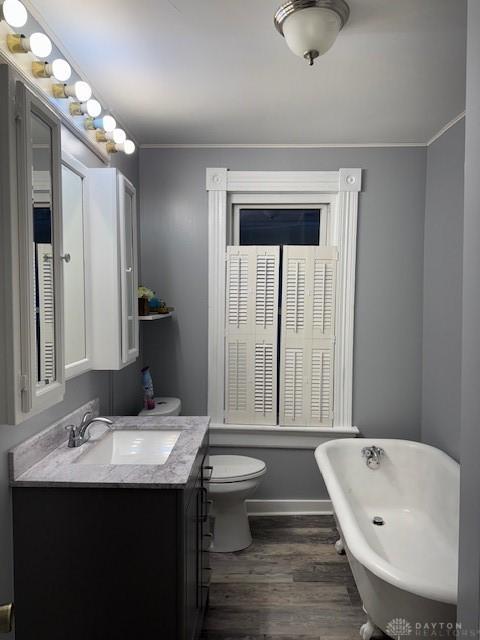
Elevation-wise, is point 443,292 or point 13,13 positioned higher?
point 13,13

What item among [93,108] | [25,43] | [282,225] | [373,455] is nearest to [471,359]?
[25,43]

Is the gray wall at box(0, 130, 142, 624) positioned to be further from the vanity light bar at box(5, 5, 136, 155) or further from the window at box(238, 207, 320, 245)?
the window at box(238, 207, 320, 245)

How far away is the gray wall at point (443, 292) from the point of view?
2.41 m

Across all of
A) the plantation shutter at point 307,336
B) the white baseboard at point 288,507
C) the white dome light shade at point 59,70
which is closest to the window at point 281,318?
the plantation shutter at point 307,336

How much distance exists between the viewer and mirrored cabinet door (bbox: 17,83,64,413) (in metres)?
1.14

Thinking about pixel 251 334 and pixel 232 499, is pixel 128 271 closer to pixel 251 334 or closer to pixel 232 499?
pixel 251 334

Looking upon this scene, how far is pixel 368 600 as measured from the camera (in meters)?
1.80

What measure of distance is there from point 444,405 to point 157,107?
2239 mm

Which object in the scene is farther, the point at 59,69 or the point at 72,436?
the point at 72,436

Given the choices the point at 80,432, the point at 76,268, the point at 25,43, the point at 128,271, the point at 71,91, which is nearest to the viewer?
the point at 25,43

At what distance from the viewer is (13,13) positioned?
1.20 meters

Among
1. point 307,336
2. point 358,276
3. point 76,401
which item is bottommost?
point 76,401

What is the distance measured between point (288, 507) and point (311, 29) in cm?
262

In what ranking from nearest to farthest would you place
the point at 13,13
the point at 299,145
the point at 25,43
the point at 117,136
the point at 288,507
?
the point at 13,13 < the point at 25,43 < the point at 117,136 < the point at 299,145 < the point at 288,507
